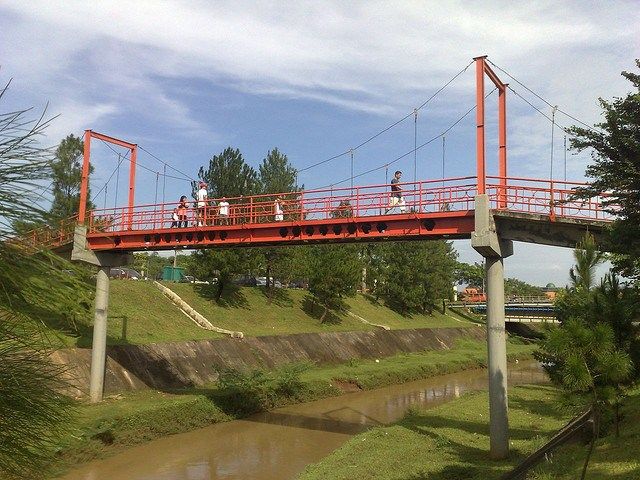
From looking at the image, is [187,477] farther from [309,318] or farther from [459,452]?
[309,318]

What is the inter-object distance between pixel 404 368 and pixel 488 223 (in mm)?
25671

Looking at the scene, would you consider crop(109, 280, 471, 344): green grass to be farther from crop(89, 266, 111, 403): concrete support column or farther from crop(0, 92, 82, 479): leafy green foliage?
crop(0, 92, 82, 479): leafy green foliage

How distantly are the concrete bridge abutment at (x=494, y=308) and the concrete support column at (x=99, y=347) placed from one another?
17.1m

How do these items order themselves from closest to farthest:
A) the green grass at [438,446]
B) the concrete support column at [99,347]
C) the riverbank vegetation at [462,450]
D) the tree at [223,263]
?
the riverbank vegetation at [462,450], the green grass at [438,446], the concrete support column at [99,347], the tree at [223,263]

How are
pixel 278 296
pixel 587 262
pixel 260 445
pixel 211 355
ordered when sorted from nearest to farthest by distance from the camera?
pixel 587 262 → pixel 260 445 → pixel 211 355 → pixel 278 296

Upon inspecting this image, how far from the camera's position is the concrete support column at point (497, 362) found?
694 inches

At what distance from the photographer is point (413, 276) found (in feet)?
235

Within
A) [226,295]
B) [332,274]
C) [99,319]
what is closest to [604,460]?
[99,319]

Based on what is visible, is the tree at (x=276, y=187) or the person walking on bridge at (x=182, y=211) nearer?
the person walking on bridge at (x=182, y=211)

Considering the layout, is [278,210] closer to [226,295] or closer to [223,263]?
[223,263]

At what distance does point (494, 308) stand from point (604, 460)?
7.02 metres

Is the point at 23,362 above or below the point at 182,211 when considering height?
below

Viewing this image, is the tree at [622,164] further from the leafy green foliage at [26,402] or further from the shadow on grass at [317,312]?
the shadow on grass at [317,312]

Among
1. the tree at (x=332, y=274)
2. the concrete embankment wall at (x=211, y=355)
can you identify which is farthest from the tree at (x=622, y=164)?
the tree at (x=332, y=274)
